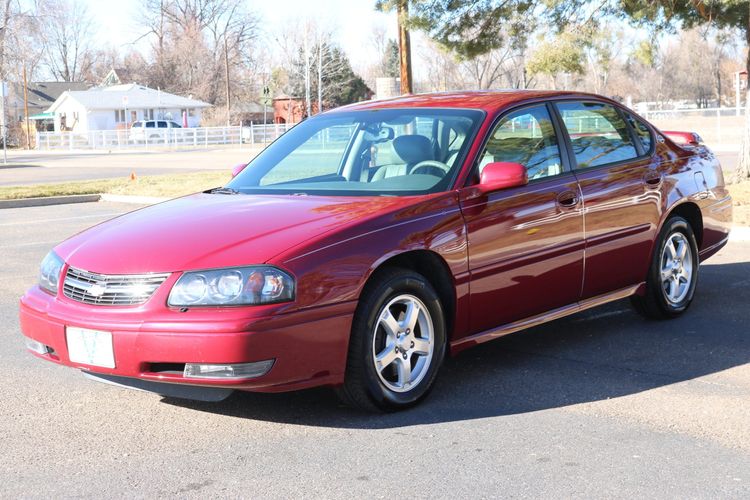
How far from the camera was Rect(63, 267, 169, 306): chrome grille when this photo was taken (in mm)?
4418

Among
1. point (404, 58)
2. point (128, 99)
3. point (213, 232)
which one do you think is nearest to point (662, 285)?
point (213, 232)

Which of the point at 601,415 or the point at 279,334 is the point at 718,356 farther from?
the point at 279,334

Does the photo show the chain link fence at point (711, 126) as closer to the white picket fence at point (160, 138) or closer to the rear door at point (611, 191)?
the white picket fence at point (160, 138)

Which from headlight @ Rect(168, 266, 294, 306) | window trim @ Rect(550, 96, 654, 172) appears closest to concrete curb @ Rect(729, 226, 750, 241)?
window trim @ Rect(550, 96, 654, 172)

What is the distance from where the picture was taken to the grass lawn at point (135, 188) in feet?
64.2

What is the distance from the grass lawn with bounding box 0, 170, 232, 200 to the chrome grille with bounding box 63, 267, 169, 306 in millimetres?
13973

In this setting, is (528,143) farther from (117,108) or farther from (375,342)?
(117,108)

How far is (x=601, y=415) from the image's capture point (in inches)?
190

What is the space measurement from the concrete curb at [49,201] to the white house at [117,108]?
5697 cm

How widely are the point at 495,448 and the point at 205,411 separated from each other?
1.52m

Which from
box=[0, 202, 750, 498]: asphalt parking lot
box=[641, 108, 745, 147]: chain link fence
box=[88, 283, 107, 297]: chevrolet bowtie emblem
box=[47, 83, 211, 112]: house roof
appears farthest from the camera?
box=[47, 83, 211, 112]: house roof

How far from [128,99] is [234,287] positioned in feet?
248

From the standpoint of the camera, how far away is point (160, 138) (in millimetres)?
58031

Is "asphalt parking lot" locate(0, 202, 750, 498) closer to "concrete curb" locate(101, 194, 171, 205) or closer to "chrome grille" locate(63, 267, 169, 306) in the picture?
"chrome grille" locate(63, 267, 169, 306)
